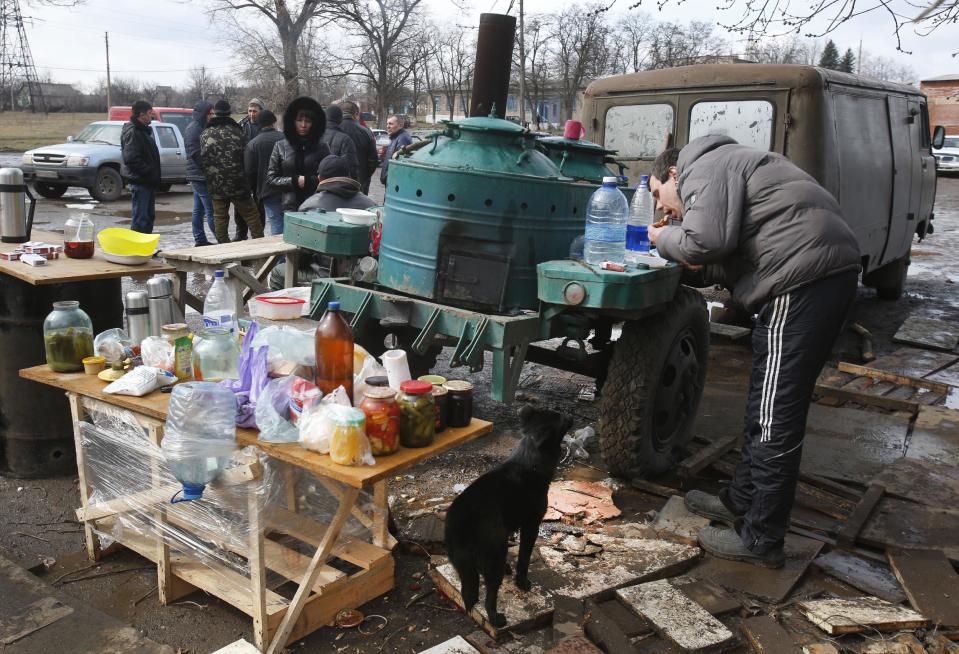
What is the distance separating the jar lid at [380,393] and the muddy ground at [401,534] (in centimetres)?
103

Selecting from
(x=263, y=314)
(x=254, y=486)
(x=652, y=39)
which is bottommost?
(x=254, y=486)

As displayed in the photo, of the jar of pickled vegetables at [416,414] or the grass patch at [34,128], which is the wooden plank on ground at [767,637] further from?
the grass patch at [34,128]

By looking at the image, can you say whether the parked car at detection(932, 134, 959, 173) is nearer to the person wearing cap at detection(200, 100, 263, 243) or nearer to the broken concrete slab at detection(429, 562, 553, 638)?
the person wearing cap at detection(200, 100, 263, 243)

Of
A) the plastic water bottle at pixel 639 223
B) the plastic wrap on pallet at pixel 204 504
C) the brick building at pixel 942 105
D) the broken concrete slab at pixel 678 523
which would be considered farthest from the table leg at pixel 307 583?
the brick building at pixel 942 105

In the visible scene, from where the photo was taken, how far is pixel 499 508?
282 centimetres

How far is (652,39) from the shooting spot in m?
40.2

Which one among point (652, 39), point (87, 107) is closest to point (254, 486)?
point (652, 39)

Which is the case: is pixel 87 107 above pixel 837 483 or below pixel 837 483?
above

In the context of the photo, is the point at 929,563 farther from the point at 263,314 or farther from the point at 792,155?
the point at 792,155

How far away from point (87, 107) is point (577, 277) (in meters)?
60.9

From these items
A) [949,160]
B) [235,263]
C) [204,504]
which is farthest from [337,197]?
[949,160]

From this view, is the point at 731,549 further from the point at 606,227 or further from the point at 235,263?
the point at 235,263

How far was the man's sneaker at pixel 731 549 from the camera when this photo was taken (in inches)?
139

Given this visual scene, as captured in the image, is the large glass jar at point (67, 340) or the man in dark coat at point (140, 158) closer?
the large glass jar at point (67, 340)
